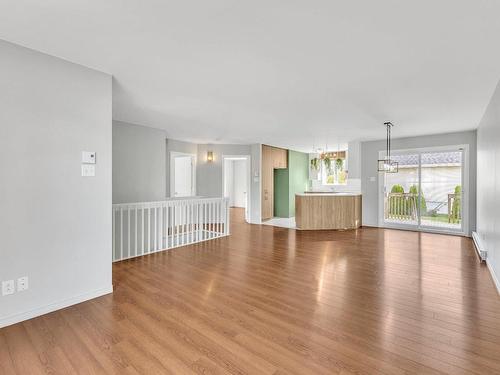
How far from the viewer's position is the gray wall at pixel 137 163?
4.95 metres

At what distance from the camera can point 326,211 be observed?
6.87 meters

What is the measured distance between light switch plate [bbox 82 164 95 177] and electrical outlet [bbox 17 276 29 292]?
41.0 inches

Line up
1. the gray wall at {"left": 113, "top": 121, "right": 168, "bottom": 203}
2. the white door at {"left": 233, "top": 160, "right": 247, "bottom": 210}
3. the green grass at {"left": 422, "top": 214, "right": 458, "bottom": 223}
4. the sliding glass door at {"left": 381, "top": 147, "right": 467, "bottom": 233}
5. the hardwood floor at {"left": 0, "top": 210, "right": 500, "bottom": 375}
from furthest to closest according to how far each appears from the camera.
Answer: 1. the white door at {"left": 233, "top": 160, "right": 247, "bottom": 210}
2. the green grass at {"left": 422, "top": 214, "right": 458, "bottom": 223}
3. the sliding glass door at {"left": 381, "top": 147, "right": 467, "bottom": 233}
4. the gray wall at {"left": 113, "top": 121, "right": 168, "bottom": 203}
5. the hardwood floor at {"left": 0, "top": 210, "right": 500, "bottom": 375}

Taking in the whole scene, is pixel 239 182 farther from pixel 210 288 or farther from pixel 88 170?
pixel 88 170

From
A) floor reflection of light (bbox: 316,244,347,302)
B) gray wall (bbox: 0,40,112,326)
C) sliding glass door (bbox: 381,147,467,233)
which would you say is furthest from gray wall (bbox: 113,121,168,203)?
sliding glass door (bbox: 381,147,467,233)

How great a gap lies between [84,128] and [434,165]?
7.24 m

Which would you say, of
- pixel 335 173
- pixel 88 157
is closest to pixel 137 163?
pixel 88 157

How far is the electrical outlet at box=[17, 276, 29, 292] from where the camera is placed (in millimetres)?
2255

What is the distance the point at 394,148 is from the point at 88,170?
6.89 metres

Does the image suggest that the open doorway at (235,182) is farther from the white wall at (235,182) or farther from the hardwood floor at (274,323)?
the hardwood floor at (274,323)

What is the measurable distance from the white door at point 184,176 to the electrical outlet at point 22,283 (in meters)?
5.33

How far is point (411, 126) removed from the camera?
536 cm

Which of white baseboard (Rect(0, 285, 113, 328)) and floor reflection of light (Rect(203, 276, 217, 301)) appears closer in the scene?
white baseboard (Rect(0, 285, 113, 328))

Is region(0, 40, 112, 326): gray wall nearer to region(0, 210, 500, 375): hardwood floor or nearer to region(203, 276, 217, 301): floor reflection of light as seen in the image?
region(0, 210, 500, 375): hardwood floor
